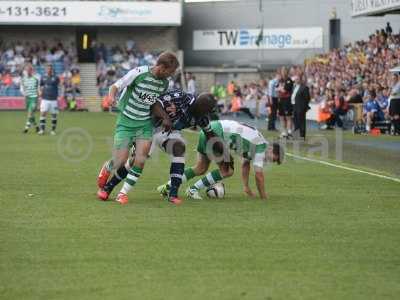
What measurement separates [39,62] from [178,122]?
41444mm

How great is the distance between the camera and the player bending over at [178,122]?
12.4m

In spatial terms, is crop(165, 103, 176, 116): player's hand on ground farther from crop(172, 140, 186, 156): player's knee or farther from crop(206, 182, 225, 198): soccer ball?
crop(206, 182, 225, 198): soccer ball

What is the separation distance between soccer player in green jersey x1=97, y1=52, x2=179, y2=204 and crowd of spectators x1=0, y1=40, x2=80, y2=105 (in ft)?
127

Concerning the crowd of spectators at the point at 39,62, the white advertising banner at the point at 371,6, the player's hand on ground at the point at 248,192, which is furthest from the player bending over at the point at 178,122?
the crowd of spectators at the point at 39,62

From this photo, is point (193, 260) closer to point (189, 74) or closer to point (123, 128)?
point (123, 128)

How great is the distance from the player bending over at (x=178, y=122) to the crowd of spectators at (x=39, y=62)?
127ft

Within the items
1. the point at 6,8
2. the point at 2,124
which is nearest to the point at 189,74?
the point at 6,8

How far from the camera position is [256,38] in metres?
53.2

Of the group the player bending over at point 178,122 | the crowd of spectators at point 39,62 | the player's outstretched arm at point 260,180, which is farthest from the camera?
the crowd of spectators at point 39,62

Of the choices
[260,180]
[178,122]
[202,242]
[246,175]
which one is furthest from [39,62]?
[202,242]

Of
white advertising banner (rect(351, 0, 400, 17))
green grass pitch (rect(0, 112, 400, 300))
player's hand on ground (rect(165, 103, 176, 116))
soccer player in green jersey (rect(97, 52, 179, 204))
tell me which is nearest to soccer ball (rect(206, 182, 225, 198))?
green grass pitch (rect(0, 112, 400, 300))

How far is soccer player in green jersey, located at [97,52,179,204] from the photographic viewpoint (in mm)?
12148

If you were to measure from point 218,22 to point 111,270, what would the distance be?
46637mm

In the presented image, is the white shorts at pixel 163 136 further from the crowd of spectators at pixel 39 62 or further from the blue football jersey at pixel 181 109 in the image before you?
the crowd of spectators at pixel 39 62
